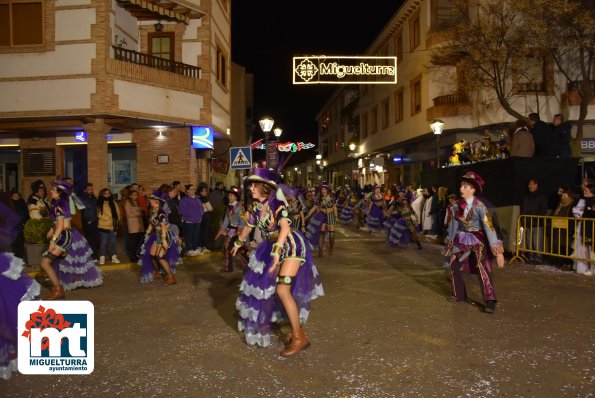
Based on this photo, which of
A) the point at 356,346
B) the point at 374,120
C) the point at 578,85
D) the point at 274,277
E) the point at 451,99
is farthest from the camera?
the point at 374,120

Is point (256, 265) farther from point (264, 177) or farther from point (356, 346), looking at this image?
point (356, 346)

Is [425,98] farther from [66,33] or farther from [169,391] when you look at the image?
[169,391]

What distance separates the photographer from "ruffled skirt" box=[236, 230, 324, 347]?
5.58 m

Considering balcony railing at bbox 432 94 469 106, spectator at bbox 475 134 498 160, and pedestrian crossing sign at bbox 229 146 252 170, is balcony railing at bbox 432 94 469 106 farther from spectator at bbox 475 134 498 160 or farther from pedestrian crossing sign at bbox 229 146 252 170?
pedestrian crossing sign at bbox 229 146 252 170

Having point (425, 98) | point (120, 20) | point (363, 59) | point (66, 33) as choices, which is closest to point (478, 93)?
point (425, 98)

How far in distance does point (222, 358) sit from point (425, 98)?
25.6 m

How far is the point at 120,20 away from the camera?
62.2 feet

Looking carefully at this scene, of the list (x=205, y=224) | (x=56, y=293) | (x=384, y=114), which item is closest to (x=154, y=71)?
(x=205, y=224)

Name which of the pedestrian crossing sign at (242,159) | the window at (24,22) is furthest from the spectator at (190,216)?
the window at (24,22)

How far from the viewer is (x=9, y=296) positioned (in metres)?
4.91

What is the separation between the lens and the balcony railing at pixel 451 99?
2664 cm

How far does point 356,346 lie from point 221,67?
765 inches

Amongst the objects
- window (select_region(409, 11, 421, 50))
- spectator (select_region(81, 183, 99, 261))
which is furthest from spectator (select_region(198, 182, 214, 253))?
window (select_region(409, 11, 421, 50))

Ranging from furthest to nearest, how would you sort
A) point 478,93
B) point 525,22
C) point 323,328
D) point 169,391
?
1. point 478,93
2. point 525,22
3. point 323,328
4. point 169,391
